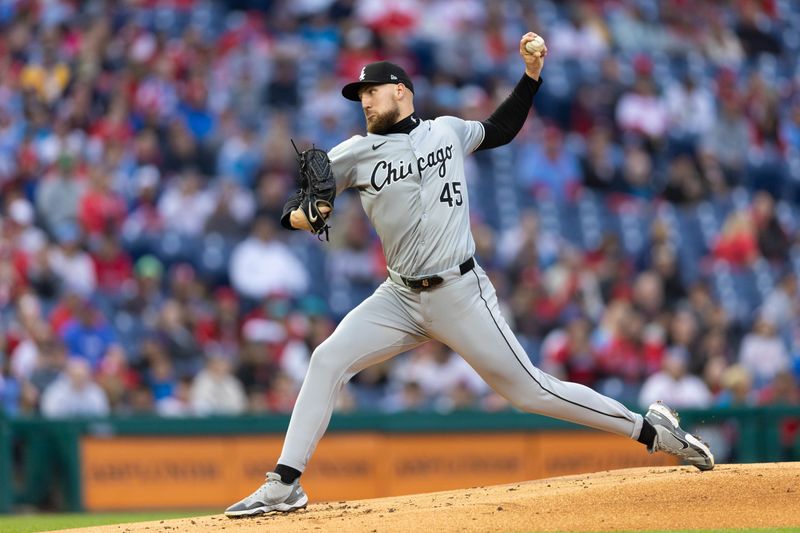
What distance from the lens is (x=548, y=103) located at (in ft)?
48.7

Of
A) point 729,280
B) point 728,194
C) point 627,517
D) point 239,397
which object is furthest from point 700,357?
point 627,517

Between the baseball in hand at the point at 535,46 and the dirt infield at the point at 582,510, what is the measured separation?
1.93m

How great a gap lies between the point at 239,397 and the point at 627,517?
5.63 m

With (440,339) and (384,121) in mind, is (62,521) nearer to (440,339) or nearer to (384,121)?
(440,339)

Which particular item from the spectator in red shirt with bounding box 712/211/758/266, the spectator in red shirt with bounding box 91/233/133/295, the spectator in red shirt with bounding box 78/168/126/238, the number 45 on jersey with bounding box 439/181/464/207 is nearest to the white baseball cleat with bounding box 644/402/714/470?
the number 45 on jersey with bounding box 439/181/464/207

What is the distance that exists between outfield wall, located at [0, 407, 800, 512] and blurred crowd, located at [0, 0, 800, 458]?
477 millimetres

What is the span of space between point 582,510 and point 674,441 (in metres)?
0.63

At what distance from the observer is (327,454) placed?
10492mm

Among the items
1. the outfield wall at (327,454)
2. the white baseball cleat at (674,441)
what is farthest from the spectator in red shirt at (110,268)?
the white baseball cleat at (674,441)

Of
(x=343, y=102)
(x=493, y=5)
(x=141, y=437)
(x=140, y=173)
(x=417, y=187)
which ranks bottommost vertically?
(x=141, y=437)

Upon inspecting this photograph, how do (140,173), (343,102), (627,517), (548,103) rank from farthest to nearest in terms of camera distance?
(548,103), (343,102), (140,173), (627,517)

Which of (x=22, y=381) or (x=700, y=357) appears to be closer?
(x=22, y=381)

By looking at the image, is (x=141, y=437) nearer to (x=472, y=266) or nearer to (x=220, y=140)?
(x=220, y=140)

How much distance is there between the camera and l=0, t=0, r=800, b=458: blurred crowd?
11422 millimetres
